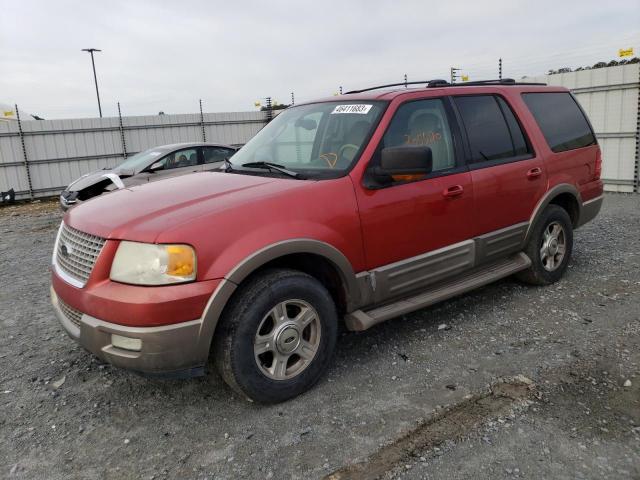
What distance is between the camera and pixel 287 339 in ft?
10.2

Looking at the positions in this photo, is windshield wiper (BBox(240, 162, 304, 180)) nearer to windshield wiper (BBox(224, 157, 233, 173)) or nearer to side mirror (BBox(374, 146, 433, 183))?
windshield wiper (BBox(224, 157, 233, 173))

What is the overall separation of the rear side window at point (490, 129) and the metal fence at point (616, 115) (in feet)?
24.5

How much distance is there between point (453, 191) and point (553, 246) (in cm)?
171

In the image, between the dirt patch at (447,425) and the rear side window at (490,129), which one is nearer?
the dirt patch at (447,425)

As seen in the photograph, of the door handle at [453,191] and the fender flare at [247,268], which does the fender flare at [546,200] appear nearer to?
the door handle at [453,191]

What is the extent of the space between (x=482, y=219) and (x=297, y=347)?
191cm

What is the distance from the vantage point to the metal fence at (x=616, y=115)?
10336mm

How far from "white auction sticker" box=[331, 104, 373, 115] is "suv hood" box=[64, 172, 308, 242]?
2.65 feet

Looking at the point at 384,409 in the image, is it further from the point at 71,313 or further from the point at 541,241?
the point at 541,241

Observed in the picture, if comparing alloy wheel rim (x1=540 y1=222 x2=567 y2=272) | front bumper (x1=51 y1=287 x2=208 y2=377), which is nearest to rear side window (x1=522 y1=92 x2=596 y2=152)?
alloy wheel rim (x1=540 y1=222 x2=567 y2=272)

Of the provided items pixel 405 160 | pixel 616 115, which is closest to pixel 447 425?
pixel 405 160

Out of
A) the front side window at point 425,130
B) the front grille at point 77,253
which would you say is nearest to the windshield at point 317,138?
the front side window at point 425,130

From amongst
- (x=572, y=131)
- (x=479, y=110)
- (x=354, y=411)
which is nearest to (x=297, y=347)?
(x=354, y=411)

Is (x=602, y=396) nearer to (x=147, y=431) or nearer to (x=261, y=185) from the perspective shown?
(x=261, y=185)
